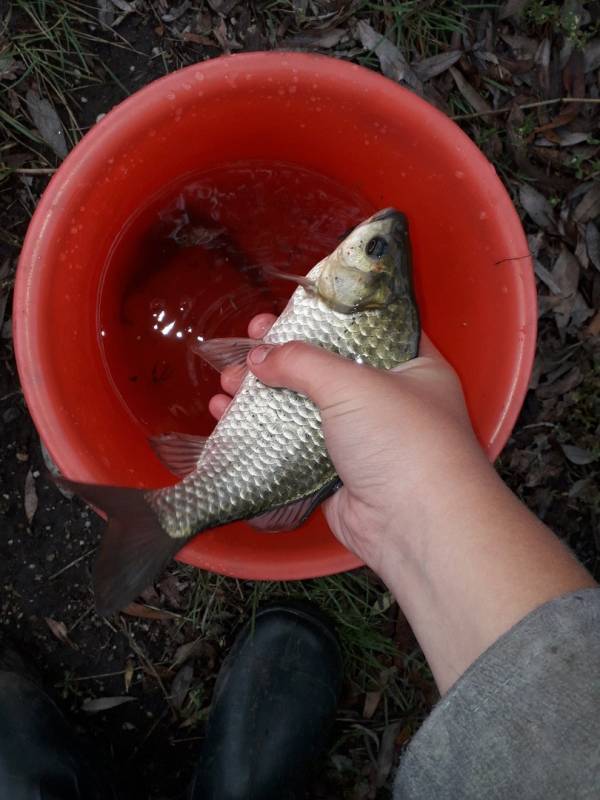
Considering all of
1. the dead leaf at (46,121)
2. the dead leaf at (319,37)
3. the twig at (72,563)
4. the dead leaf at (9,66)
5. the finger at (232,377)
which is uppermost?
the dead leaf at (9,66)

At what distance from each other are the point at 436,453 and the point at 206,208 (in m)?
0.81

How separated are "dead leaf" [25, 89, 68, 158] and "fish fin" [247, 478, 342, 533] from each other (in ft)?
3.38

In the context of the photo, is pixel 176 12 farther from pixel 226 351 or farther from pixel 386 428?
pixel 386 428

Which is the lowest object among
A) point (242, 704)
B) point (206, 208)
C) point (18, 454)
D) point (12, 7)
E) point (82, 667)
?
point (242, 704)

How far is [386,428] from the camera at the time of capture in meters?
1.13

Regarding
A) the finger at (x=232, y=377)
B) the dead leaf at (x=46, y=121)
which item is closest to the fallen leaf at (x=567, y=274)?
the finger at (x=232, y=377)

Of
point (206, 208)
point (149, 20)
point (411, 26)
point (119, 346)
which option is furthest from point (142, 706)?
point (411, 26)

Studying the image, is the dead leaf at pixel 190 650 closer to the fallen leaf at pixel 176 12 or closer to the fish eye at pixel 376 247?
the fish eye at pixel 376 247

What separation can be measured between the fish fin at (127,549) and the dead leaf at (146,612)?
0.69 meters

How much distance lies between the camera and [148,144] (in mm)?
1283

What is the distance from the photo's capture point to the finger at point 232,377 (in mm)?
1459

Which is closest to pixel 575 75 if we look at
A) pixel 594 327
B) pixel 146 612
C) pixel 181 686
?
pixel 594 327

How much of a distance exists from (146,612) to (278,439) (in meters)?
0.79

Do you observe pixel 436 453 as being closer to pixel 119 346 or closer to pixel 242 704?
pixel 119 346
